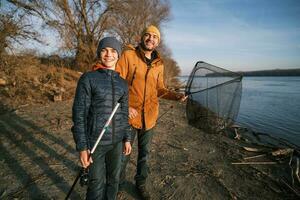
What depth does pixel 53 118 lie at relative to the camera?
23.1 feet

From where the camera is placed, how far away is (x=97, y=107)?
2.10 meters

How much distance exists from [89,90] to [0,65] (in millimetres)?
10817

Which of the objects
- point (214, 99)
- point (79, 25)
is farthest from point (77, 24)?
point (214, 99)

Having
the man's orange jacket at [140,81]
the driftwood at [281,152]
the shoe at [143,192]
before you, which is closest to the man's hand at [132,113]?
the man's orange jacket at [140,81]

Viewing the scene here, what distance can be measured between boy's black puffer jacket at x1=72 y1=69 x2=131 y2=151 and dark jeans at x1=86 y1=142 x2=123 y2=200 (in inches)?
4.3

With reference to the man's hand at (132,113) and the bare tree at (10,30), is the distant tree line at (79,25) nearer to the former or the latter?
the bare tree at (10,30)

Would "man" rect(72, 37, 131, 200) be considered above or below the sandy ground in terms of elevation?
above

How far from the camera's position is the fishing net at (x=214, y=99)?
3984 mm

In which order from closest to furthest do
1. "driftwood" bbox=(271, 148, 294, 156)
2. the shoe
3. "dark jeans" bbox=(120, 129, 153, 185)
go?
"dark jeans" bbox=(120, 129, 153, 185) < the shoe < "driftwood" bbox=(271, 148, 294, 156)

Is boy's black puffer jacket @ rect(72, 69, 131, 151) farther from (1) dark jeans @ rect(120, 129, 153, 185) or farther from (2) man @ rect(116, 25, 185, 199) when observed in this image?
(1) dark jeans @ rect(120, 129, 153, 185)

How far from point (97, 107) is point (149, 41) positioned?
3.87ft

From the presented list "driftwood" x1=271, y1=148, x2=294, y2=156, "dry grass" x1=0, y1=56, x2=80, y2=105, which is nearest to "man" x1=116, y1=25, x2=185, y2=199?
"driftwood" x1=271, y1=148, x2=294, y2=156

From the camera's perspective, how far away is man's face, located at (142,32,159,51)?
2.77 meters

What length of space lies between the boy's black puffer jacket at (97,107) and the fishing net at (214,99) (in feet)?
6.15
